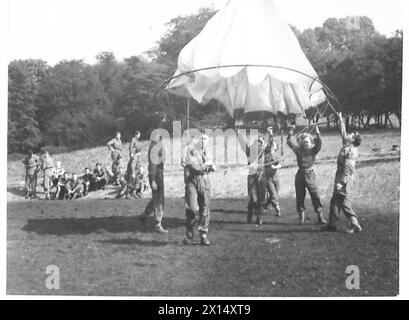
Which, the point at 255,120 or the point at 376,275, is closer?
the point at 376,275

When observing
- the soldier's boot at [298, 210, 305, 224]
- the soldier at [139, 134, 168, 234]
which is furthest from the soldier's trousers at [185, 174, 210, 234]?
the soldier's boot at [298, 210, 305, 224]

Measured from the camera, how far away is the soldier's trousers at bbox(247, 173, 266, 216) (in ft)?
28.6

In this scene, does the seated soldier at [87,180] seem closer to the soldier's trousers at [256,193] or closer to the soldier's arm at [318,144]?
the soldier's trousers at [256,193]

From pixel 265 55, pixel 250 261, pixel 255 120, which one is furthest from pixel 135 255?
pixel 265 55

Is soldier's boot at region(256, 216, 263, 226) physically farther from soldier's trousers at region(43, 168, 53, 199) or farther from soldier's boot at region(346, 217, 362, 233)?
soldier's trousers at region(43, 168, 53, 199)

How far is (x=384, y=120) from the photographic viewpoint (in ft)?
28.0

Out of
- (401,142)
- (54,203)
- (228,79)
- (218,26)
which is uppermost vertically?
(218,26)

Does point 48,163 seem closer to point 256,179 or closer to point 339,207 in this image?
point 256,179

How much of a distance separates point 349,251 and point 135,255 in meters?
2.83

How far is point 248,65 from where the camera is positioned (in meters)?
7.86

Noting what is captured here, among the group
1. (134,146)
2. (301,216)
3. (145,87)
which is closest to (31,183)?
(134,146)

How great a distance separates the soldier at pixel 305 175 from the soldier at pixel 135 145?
2.13 m

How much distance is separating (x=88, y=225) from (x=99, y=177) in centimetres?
74
